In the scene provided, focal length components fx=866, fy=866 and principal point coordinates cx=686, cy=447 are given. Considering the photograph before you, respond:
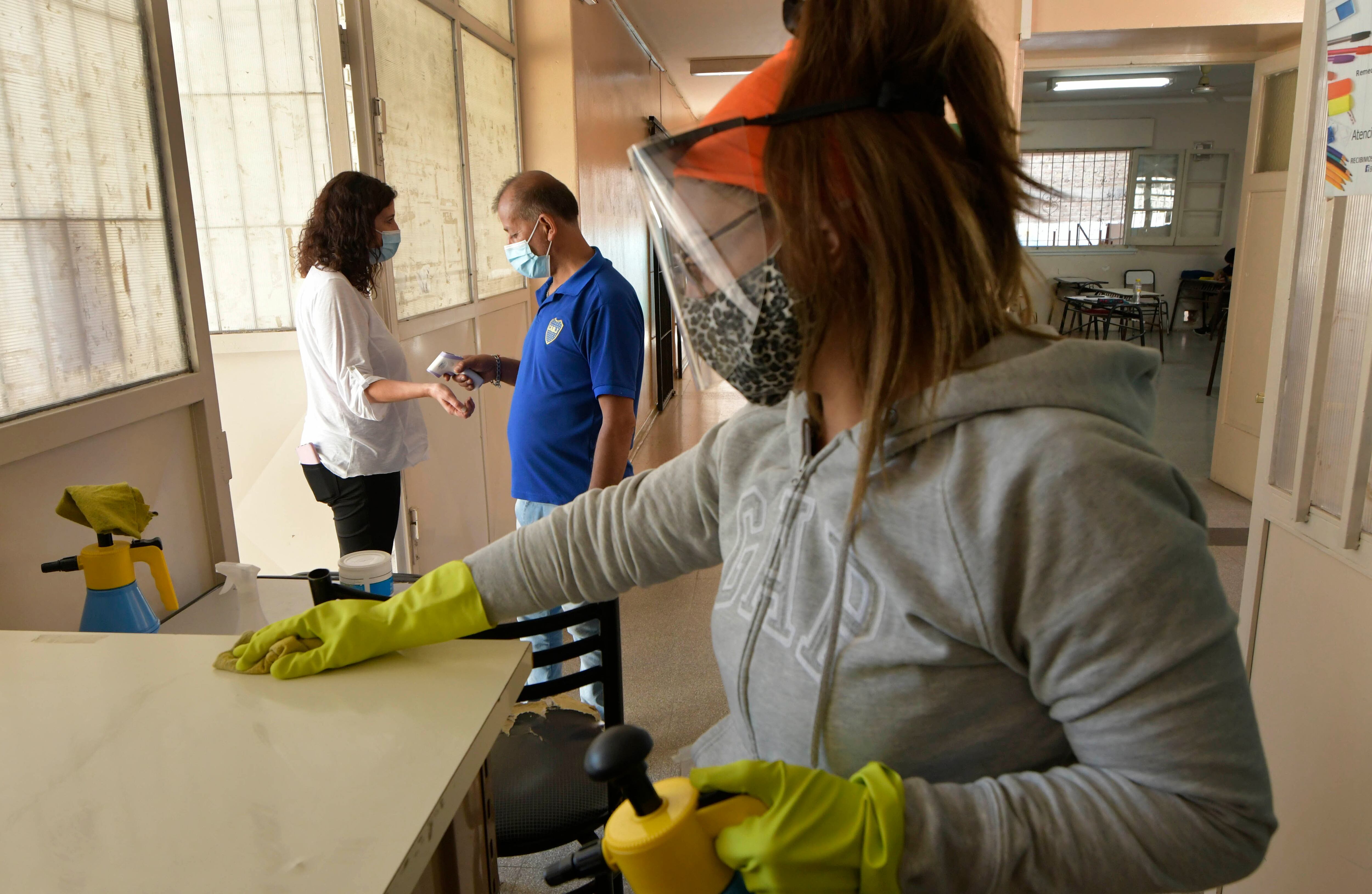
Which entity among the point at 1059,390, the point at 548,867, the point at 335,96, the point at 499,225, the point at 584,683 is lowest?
the point at 584,683

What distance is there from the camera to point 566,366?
7.45ft

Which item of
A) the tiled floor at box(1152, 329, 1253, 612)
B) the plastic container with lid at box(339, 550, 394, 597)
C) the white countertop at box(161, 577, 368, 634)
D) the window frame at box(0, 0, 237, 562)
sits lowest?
the tiled floor at box(1152, 329, 1253, 612)

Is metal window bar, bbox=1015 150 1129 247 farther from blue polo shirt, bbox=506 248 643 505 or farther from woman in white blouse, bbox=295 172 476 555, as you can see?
woman in white blouse, bbox=295 172 476 555

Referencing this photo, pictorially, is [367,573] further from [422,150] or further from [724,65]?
[724,65]

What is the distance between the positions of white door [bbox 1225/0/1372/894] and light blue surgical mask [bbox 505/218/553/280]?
1.67 m

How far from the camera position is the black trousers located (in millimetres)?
2340

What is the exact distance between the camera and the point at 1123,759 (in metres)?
0.63

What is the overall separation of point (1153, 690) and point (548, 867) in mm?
463

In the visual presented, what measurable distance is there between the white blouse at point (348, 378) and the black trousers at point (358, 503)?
0.03 m

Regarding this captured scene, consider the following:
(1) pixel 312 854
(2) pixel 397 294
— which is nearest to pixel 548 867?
(1) pixel 312 854

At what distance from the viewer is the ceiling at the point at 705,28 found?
5.44 m

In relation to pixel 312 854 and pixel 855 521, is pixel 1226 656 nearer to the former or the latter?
pixel 855 521

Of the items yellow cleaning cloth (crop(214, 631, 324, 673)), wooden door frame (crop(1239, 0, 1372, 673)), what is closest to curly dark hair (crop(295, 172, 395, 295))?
yellow cleaning cloth (crop(214, 631, 324, 673))

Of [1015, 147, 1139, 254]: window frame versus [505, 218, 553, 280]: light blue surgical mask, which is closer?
[505, 218, 553, 280]: light blue surgical mask
